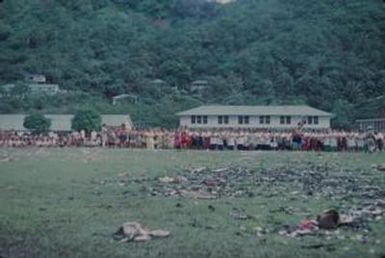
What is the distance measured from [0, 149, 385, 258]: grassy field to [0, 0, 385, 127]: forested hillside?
2521mm

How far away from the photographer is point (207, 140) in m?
29.6

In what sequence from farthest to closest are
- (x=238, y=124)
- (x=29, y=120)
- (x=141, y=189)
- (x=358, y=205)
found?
1. (x=238, y=124)
2. (x=29, y=120)
3. (x=141, y=189)
4. (x=358, y=205)

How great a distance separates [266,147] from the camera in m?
29.0

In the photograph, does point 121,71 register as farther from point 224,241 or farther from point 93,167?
point 224,241

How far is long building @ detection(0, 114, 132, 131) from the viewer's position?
67.5ft

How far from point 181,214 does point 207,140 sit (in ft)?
71.4

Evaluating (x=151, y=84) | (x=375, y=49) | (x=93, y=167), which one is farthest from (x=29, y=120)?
(x=375, y=49)

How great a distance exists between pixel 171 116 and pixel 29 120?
819 centimetres

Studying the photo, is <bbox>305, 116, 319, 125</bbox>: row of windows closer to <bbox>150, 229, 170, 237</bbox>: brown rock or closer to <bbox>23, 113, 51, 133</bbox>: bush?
<bbox>23, 113, 51, 133</bbox>: bush

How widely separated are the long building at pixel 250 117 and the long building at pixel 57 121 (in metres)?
2.56

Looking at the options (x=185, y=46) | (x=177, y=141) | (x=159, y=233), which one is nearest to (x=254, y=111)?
(x=177, y=141)

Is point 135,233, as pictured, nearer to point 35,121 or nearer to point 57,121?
point 35,121

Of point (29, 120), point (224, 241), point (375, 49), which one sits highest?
point (375, 49)

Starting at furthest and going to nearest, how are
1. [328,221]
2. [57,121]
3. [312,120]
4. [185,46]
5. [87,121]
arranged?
[312,120]
[87,121]
[57,121]
[185,46]
[328,221]
